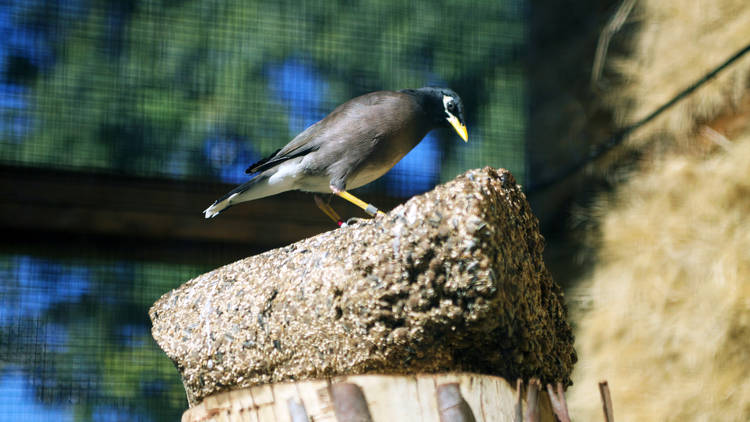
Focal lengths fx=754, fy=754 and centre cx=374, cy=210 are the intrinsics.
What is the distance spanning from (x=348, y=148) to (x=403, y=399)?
0.83 metres

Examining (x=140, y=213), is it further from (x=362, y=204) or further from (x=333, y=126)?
(x=362, y=204)

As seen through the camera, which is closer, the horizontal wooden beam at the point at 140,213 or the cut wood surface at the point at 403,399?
the cut wood surface at the point at 403,399

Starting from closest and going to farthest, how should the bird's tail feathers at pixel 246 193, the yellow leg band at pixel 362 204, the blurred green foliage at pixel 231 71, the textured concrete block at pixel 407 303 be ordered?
the textured concrete block at pixel 407 303
the yellow leg band at pixel 362 204
the bird's tail feathers at pixel 246 193
the blurred green foliage at pixel 231 71

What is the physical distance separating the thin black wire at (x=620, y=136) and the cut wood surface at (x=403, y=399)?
1.32m

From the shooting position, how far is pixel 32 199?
6.31 ft

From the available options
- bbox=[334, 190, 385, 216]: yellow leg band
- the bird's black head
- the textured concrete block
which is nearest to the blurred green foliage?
the bird's black head

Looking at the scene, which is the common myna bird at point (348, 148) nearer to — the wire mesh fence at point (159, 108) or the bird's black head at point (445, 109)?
the bird's black head at point (445, 109)

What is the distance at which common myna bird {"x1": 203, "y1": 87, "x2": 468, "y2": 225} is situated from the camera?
5.43 ft

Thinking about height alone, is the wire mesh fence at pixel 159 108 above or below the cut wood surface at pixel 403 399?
above

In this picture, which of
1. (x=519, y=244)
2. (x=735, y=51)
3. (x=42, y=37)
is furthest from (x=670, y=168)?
(x=42, y=37)

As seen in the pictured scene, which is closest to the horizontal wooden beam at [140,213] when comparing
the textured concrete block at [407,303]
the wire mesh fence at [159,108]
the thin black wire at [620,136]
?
the wire mesh fence at [159,108]

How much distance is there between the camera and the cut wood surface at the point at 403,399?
900 millimetres

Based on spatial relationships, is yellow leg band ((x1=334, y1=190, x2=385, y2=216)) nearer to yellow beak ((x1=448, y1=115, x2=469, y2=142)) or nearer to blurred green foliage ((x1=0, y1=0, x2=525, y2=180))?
yellow beak ((x1=448, y1=115, x2=469, y2=142))

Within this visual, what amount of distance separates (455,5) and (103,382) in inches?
61.8
